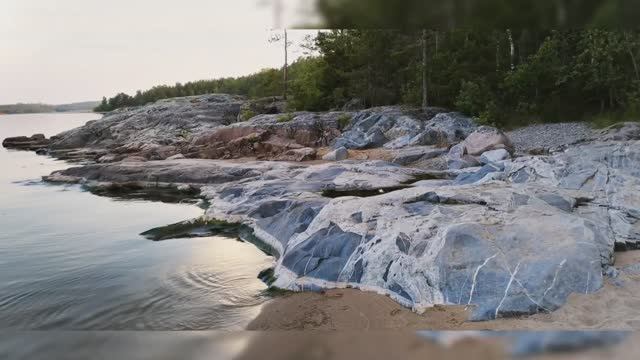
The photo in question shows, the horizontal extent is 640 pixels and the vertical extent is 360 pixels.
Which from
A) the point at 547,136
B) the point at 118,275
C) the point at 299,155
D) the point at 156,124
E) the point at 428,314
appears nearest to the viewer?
the point at 428,314

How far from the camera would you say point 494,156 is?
15.4 meters

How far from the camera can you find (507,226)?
6520mm

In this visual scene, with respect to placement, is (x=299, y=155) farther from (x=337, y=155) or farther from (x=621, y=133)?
(x=621, y=133)

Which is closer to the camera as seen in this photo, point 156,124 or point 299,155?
point 299,155

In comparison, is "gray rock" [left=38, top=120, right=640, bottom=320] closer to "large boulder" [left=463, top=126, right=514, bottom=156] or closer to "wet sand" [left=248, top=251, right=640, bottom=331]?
"wet sand" [left=248, top=251, right=640, bottom=331]

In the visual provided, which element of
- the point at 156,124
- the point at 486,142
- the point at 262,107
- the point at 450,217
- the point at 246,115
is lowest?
the point at 450,217

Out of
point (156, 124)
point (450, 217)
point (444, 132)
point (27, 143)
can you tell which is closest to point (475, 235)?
point (450, 217)

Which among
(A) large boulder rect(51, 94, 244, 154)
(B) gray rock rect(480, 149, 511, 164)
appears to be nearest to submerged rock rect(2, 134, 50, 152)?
(A) large boulder rect(51, 94, 244, 154)

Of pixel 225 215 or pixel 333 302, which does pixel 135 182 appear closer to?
pixel 225 215

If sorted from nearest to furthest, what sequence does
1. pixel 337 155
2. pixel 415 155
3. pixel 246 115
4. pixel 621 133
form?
pixel 621 133, pixel 415 155, pixel 337 155, pixel 246 115

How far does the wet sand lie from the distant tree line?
1053 cm

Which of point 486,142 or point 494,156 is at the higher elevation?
point 486,142

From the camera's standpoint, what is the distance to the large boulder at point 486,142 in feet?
56.0

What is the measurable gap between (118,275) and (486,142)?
529 inches
